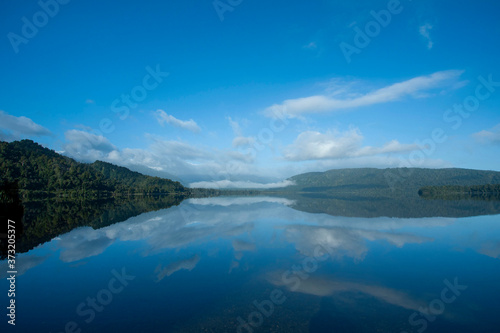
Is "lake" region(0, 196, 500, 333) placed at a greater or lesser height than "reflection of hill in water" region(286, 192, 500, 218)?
greater

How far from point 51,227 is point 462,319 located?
42086 mm

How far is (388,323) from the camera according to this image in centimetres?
1001

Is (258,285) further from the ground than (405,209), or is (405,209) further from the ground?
(258,285)

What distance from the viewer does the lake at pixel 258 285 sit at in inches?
402

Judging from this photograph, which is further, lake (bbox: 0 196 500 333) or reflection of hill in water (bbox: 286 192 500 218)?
reflection of hill in water (bbox: 286 192 500 218)

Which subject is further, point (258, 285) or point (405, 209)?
point (405, 209)

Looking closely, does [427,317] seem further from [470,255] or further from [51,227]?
[51,227]

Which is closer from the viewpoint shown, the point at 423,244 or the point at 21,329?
the point at 21,329

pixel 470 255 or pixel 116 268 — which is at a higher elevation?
pixel 116 268

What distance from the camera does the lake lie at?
10.2 metres

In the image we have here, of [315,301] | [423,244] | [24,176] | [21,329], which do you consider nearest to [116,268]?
[21,329]

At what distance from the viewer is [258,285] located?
14.1 meters

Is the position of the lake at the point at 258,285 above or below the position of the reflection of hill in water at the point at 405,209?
above

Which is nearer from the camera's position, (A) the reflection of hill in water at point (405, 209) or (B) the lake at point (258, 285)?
(B) the lake at point (258, 285)
